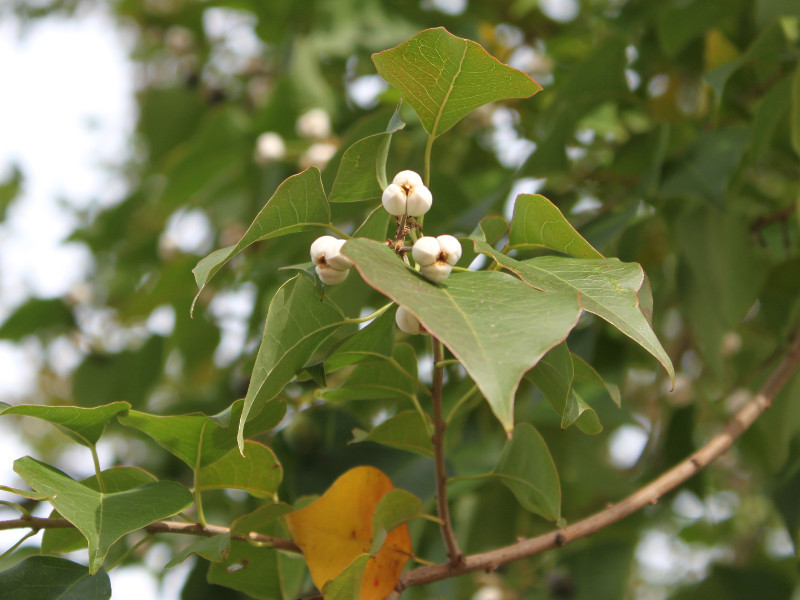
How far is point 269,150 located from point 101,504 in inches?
45.6

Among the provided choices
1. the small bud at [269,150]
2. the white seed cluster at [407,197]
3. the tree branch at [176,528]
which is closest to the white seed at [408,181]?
the white seed cluster at [407,197]

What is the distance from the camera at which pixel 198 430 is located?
63 centimetres

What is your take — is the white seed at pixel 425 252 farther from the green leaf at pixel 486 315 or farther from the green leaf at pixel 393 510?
the green leaf at pixel 393 510

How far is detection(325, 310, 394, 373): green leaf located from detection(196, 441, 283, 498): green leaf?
0.36ft

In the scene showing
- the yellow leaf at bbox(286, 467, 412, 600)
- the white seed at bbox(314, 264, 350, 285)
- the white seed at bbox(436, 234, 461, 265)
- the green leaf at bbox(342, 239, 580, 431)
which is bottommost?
the yellow leaf at bbox(286, 467, 412, 600)

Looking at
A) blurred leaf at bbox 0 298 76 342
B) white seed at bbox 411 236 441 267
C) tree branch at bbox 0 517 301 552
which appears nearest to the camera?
white seed at bbox 411 236 441 267

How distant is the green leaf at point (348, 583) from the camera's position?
1.85 feet

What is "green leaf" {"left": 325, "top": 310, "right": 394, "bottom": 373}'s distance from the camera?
602 millimetres

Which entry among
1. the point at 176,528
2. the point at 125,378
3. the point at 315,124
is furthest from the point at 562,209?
the point at 125,378

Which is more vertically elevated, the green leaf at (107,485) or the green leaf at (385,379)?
the green leaf at (385,379)

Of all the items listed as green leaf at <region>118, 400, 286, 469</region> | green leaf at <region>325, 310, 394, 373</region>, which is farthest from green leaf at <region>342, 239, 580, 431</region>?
green leaf at <region>118, 400, 286, 469</region>

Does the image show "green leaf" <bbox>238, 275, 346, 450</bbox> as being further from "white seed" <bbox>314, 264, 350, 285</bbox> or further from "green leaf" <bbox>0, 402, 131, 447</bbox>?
"green leaf" <bbox>0, 402, 131, 447</bbox>

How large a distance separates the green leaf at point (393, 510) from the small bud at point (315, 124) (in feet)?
3.75

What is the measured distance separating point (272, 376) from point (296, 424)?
512 millimetres
